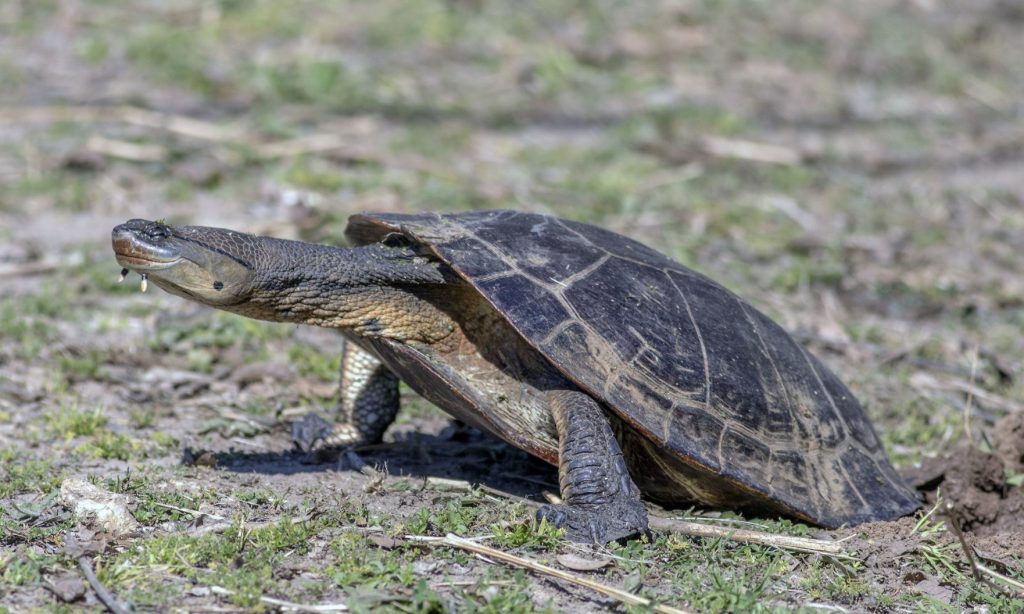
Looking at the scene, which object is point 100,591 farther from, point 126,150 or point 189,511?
point 126,150

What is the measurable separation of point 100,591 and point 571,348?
176 centimetres

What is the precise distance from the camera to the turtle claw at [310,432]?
482 centimetres

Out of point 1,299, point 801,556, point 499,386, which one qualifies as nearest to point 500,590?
point 499,386

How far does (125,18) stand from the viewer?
1068 centimetres

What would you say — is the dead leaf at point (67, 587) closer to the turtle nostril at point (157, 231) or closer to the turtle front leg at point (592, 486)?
the turtle nostril at point (157, 231)

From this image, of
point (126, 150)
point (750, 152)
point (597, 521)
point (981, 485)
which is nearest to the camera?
point (597, 521)

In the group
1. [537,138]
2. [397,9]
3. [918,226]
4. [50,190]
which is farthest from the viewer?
[397,9]

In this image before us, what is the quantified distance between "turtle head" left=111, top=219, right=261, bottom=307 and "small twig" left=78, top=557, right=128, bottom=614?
3.25 feet

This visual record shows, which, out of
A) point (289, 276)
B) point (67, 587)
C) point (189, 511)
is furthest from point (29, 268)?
point (67, 587)

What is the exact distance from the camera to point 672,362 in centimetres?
408

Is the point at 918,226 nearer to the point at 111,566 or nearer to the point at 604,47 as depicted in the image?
the point at 604,47

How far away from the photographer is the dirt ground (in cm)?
366

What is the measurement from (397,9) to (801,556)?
8.98 m

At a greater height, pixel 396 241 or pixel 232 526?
pixel 396 241
